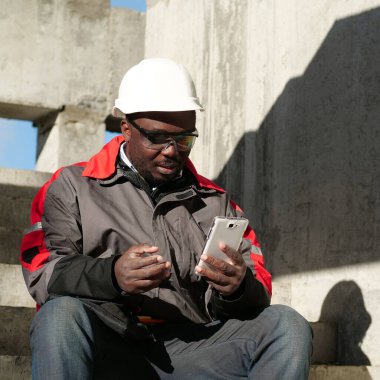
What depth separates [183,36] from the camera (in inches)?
303

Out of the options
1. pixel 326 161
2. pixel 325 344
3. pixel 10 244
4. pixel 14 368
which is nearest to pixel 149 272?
pixel 14 368

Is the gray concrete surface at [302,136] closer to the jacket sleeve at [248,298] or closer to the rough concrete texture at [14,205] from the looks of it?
the rough concrete texture at [14,205]

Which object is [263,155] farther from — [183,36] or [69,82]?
[69,82]

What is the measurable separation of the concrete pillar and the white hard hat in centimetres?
593

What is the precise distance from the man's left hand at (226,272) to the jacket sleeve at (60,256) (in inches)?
13.1

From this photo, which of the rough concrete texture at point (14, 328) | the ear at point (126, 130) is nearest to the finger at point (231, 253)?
the ear at point (126, 130)

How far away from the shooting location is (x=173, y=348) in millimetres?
3238

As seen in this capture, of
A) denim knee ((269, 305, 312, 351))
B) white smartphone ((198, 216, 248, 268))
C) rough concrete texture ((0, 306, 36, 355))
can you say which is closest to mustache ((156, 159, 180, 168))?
white smartphone ((198, 216, 248, 268))

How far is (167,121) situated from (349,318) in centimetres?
193

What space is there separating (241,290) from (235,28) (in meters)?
3.78

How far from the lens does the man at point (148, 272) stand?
293cm

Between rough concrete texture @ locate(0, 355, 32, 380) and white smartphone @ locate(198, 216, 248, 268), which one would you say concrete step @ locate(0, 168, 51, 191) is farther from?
white smartphone @ locate(198, 216, 248, 268)

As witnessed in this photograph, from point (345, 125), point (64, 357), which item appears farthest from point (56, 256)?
point (345, 125)

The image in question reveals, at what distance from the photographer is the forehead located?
3.48 m
